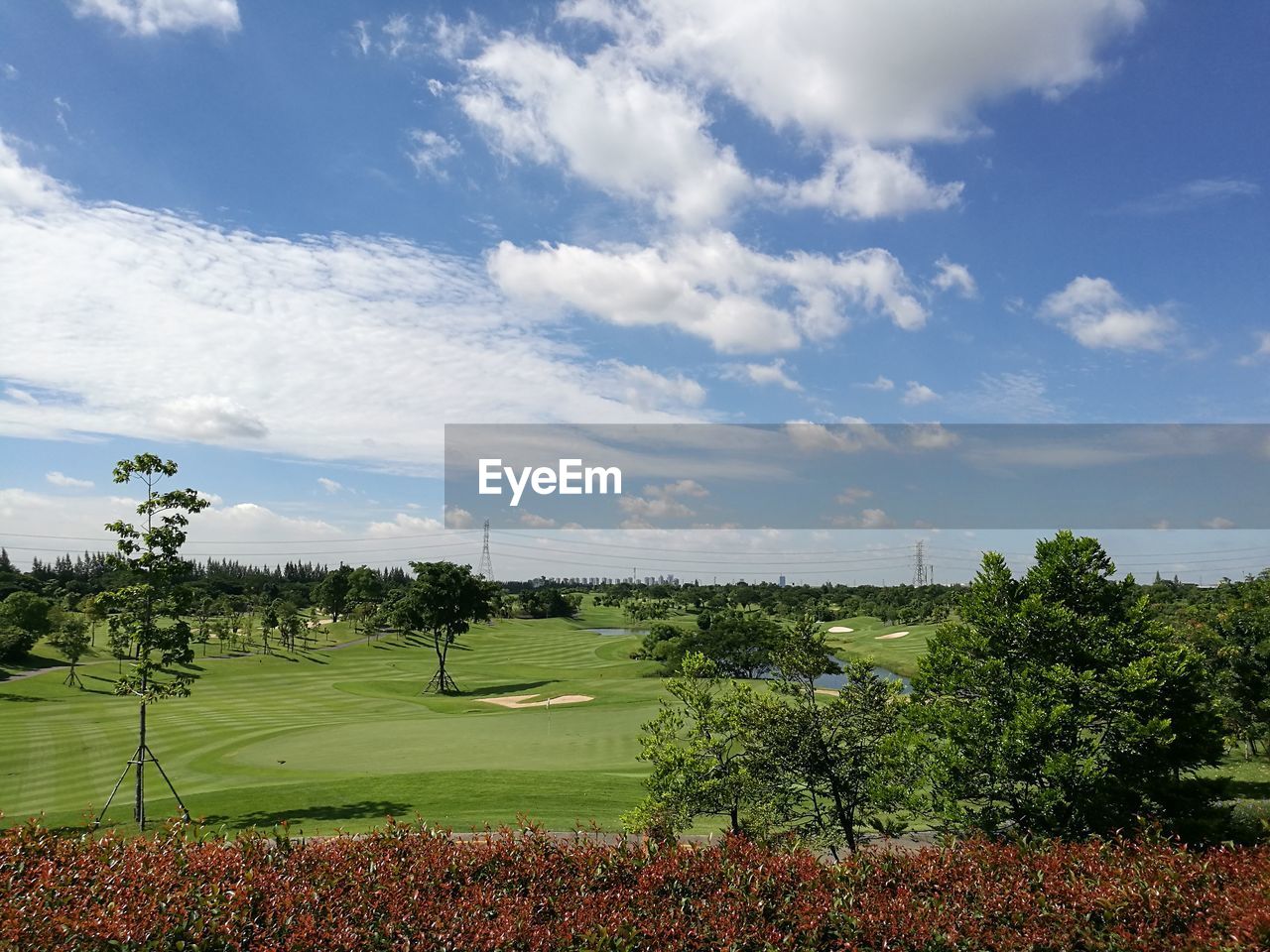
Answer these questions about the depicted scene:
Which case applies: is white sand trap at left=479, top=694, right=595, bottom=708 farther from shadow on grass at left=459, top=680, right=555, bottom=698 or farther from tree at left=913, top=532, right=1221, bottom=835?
tree at left=913, top=532, right=1221, bottom=835

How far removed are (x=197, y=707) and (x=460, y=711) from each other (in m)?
19.8

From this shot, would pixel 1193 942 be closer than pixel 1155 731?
Yes

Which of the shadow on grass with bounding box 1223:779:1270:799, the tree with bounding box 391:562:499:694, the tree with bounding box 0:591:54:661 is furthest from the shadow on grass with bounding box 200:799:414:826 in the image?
the tree with bounding box 0:591:54:661

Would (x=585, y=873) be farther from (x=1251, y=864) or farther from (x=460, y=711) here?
(x=460, y=711)

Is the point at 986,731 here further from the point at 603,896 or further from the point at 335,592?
the point at 335,592

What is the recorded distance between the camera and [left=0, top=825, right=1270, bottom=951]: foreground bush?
7.87 m

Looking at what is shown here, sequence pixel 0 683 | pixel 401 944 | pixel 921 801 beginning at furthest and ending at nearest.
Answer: pixel 0 683, pixel 921 801, pixel 401 944

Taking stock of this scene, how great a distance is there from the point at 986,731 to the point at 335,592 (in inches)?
4966

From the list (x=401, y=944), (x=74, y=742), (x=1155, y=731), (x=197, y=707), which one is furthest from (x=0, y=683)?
(x=1155, y=731)

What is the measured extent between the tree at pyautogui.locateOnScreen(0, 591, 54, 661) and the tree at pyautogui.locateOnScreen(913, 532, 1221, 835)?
287 feet

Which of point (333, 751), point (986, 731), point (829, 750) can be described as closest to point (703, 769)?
point (829, 750)

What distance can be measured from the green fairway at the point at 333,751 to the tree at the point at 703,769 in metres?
5.34

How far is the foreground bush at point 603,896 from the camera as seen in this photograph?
7871mm

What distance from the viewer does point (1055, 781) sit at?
14.9 m
